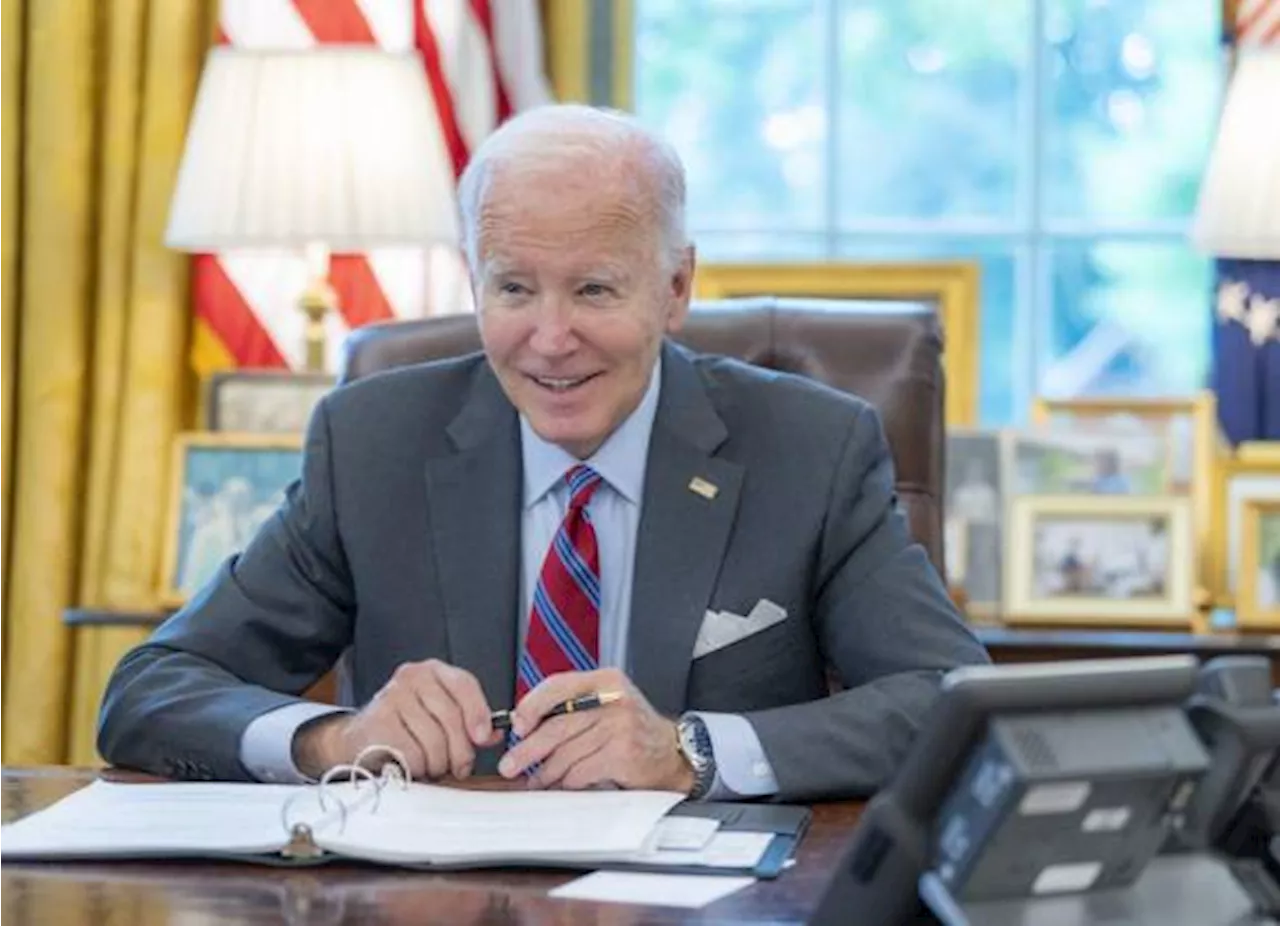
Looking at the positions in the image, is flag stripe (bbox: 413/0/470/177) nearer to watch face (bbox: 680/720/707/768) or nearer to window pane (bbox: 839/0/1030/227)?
window pane (bbox: 839/0/1030/227)

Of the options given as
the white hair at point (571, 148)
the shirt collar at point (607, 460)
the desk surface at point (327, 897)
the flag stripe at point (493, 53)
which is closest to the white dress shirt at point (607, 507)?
the shirt collar at point (607, 460)

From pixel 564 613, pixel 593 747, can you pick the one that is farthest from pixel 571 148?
pixel 593 747

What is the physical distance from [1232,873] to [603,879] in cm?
48

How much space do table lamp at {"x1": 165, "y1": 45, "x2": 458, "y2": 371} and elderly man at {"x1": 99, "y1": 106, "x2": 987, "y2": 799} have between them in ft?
3.94

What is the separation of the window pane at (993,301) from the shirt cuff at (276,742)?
8.57 feet

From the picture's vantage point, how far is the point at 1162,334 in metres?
4.75

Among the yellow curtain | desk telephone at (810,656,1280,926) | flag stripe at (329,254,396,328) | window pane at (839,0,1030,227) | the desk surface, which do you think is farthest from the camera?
window pane at (839,0,1030,227)

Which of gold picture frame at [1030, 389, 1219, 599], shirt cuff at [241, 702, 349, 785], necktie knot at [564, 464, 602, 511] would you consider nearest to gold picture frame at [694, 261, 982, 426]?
gold picture frame at [1030, 389, 1219, 599]

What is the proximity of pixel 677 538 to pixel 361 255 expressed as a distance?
196 cm

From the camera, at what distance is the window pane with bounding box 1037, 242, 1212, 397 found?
187 inches

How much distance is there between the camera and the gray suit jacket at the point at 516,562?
2627 mm

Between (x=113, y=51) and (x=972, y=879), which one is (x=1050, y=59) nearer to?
(x=113, y=51)

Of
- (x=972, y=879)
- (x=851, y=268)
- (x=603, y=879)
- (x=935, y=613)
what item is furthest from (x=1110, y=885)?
(x=851, y=268)

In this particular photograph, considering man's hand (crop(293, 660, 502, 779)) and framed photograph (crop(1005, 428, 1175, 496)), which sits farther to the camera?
framed photograph (crop(1005, 428, 1175, 496))
